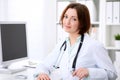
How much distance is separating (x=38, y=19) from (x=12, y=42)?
1.26m

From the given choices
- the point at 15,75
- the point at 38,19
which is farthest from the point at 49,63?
the point at 38,19

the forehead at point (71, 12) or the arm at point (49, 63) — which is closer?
the forehead at point (71, 12)

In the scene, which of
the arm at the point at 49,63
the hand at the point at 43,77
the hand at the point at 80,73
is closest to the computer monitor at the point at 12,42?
the arm at the point at 49,63

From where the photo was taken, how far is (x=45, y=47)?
355 centimetres

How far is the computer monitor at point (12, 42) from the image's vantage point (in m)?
2.23

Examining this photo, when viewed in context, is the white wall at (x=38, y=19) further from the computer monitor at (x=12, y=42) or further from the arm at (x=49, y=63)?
the arm at (x=49, y=63)

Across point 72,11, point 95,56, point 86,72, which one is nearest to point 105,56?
point 95,56

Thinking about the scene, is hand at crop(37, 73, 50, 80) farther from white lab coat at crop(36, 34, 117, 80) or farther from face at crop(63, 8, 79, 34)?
face at crop(63, 8, 79, 34)

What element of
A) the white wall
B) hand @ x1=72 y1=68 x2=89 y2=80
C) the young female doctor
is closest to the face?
the young female doctor

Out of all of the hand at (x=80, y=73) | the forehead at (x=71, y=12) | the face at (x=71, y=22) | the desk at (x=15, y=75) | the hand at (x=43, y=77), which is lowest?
the desk at (x=15, y=75)

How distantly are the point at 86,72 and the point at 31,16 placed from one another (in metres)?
2.19

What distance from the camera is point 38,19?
3.55m

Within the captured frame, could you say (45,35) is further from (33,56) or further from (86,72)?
(86,72)

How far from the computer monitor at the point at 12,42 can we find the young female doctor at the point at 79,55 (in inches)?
21.8
